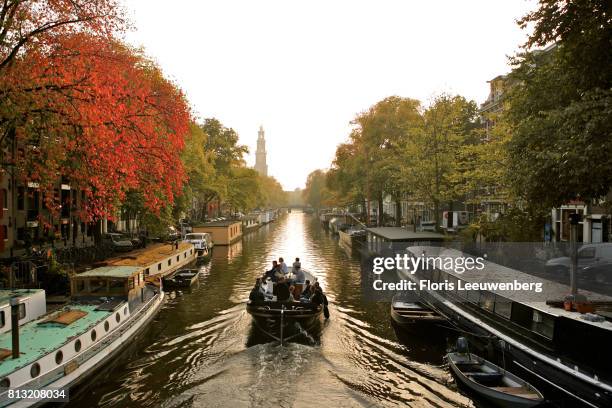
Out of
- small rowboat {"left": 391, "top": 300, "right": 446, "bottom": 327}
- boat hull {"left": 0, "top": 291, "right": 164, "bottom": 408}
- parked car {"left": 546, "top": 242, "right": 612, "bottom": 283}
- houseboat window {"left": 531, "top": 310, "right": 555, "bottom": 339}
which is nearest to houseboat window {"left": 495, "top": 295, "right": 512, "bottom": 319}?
houseboat window {"left": 531, "top": 310, "right": 555, "bottom": 339}

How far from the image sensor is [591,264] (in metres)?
27.1

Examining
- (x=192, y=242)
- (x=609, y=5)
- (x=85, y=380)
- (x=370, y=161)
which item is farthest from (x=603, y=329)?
(x=370, y=161)

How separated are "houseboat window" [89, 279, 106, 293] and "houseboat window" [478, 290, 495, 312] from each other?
16.3m

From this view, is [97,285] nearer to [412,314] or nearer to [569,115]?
[412,314]

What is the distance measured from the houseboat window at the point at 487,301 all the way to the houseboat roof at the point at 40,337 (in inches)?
594

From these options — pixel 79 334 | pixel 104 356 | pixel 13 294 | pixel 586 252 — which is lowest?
pixel 104 356

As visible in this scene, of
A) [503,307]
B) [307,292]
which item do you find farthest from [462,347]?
[307,292]

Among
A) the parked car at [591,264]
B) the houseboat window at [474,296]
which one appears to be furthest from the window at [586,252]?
the houseboat window at [474,296]

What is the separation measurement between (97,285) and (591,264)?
89.7ft

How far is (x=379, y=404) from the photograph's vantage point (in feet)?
45.4

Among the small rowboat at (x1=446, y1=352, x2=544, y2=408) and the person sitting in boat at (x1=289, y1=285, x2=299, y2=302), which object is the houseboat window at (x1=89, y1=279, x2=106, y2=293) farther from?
the small rowboat at (x1=446, y1=352, x2=544, y2=408)

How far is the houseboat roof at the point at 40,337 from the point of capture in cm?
1257

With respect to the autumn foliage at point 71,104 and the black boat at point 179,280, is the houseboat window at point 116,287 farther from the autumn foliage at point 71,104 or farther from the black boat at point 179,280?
the black boat at point 179,280

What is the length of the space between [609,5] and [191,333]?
2084 cm
